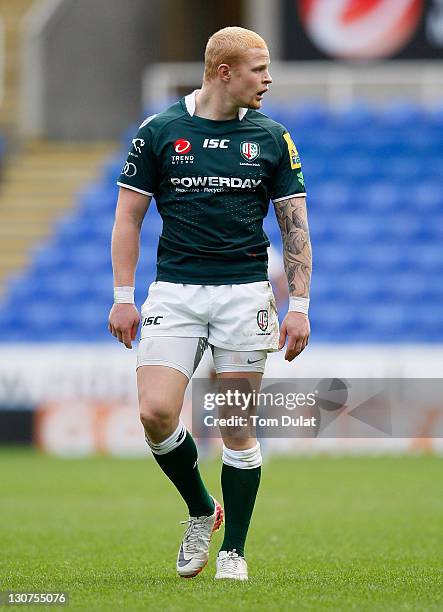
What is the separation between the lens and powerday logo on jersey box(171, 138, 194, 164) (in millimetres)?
5262

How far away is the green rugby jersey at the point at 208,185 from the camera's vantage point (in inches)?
207

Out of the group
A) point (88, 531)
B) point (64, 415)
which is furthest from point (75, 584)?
point (64, 415)

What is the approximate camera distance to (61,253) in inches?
645

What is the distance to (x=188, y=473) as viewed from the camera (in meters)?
5.37

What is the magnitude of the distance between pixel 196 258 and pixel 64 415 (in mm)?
8414

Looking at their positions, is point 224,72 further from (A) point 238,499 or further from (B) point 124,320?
(A) point 238,499

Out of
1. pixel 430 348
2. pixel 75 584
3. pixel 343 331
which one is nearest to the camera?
pixel 75 584

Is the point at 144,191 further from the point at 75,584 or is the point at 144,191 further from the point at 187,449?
the point at 75,584

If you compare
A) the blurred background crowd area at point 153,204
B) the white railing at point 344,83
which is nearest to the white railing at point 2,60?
the blurred background crowd area at point 153,204

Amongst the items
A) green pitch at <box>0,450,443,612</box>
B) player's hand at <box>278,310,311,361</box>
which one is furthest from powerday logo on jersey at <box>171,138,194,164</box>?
green pitch at <box>0,450,443,612</box>

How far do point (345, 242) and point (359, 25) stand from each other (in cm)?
257

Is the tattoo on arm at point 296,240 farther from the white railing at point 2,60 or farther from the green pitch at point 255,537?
the white railing at point 2,60

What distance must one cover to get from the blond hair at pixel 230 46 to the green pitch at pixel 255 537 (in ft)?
6.41

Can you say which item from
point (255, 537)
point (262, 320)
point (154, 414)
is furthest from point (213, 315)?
point (255, 537)
